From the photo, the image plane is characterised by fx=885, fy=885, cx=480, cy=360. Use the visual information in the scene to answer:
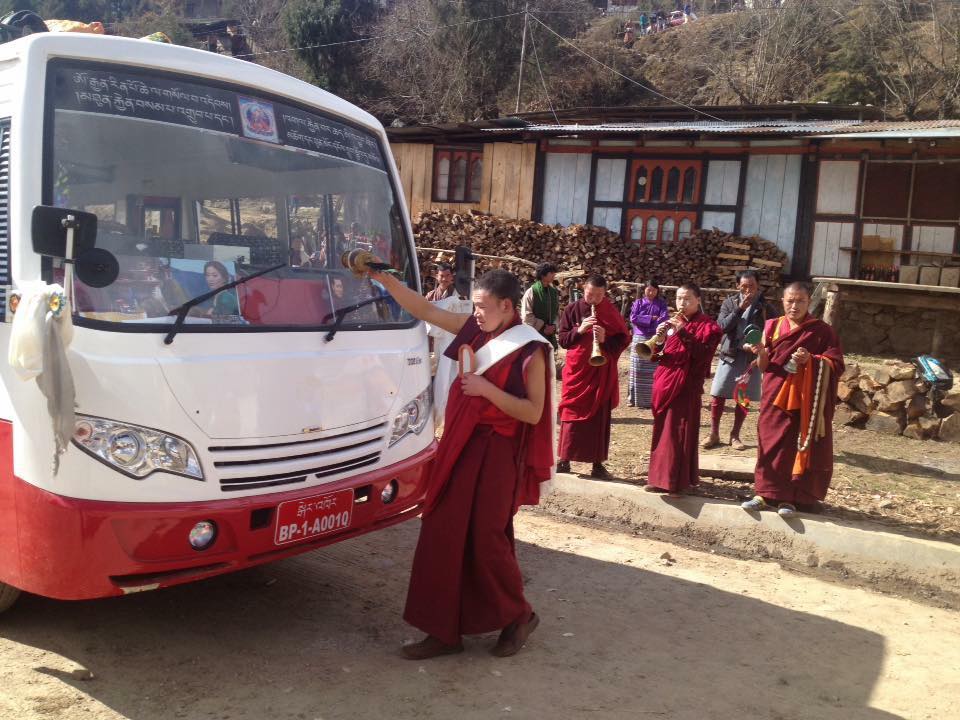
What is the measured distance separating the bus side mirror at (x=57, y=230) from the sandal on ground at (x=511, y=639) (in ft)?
7.74

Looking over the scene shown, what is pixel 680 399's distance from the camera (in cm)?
612

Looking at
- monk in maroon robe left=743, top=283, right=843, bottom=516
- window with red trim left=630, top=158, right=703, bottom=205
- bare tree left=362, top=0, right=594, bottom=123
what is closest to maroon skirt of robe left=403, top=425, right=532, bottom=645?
monk in maroon robe left=743, top=283, right=843, bottom=516

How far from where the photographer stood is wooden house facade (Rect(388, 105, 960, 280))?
14242 millimetres

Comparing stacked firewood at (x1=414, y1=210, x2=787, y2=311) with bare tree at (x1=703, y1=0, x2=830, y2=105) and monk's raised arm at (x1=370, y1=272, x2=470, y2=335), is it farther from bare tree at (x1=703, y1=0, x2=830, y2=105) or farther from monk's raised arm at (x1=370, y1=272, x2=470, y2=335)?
bare tree at (x1=703, y1=0, x2=830, y2=105)

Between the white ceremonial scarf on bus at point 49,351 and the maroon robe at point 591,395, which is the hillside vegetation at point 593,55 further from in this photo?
the white ceremonial scarf on bus at point 49,351

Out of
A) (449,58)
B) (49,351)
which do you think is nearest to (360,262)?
(49,351)

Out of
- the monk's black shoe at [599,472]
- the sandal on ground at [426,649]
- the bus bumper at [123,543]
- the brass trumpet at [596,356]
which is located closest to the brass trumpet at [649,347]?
the brass trumpet at [596,356]

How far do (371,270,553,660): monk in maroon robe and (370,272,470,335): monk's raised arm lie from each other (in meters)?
0.28

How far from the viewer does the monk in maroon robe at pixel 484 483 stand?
12.5 ft

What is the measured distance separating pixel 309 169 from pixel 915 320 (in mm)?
12707

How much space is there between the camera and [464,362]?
385 centimetres

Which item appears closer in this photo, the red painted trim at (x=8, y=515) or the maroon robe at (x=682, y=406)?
the red painted trim at (x=8, y=515)

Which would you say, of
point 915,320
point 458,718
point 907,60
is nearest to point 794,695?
point 458,718

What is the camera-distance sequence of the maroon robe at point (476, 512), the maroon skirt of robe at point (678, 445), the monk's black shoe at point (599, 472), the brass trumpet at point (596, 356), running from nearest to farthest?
1. the maroon robe at point (476, 512)
2. the maroon skirt of robe at point (678, 445)
3. the brass trumpet at point (596, 356)
4. the monk's black shoe at point (599, 472)
